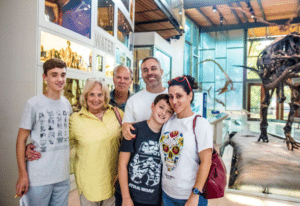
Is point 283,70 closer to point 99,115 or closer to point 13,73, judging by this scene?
point 99,115

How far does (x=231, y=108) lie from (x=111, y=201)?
15.3 metres

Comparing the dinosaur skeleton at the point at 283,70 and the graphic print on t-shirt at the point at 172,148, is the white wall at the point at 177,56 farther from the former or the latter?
the graphic print on t-shirt at the point at 172,148

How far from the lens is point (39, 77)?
110 inches

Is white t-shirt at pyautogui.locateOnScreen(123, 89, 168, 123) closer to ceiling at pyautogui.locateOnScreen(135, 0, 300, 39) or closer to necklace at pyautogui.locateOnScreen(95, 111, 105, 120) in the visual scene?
necklace at pyautogui.locateOnScreen(95, 111, 105, 120)

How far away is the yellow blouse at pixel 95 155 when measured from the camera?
175 cm

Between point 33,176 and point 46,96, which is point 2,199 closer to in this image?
point 33,176

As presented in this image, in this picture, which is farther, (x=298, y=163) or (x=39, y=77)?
(x=298, y=163)

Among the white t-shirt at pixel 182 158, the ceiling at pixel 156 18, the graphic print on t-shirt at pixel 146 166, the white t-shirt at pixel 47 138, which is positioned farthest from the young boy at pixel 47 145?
the ceiling at pixel 156 18

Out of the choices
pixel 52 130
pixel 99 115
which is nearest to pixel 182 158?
pixel 99 115

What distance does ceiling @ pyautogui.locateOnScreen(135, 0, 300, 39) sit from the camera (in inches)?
277

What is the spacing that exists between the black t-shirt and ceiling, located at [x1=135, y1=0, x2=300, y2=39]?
4798 mm

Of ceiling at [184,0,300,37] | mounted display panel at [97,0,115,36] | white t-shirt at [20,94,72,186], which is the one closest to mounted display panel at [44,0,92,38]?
mounted display panel at [97,0,115,36]

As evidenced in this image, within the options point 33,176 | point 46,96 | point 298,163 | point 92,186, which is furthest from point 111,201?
point 298,163

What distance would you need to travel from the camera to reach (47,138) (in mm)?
1763
